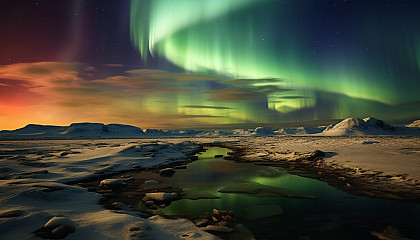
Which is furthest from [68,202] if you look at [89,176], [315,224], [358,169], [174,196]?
[358,169]

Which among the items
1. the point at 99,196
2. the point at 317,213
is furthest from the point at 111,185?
the point at 317,213

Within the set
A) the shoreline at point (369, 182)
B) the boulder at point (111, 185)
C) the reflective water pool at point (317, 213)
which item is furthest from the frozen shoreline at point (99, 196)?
the reflective water pool at point (317, 213)

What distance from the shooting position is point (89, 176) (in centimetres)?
1961

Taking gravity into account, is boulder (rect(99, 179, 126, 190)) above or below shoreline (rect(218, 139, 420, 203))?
above

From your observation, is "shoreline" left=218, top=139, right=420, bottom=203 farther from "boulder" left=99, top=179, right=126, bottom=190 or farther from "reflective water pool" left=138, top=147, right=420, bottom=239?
"boulder" left=99, top=179, right=126, bottom=190

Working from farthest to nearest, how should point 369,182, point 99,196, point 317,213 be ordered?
point 369,182
point 99,196
point 317,213

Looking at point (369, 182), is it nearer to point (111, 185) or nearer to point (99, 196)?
point (99, 196)

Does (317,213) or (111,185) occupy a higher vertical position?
(111,185)

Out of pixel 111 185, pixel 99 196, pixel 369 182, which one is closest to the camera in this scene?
pixel 99 196

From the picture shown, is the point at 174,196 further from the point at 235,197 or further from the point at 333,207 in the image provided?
the point at 333,207

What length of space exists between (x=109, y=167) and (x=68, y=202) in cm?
1352

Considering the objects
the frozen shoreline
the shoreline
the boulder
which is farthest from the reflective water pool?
the boulder

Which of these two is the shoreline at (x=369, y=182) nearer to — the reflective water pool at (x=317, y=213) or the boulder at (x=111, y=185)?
the reflective water pool at (x=317, y=213)

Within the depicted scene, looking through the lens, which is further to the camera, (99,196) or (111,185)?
(111,185)
